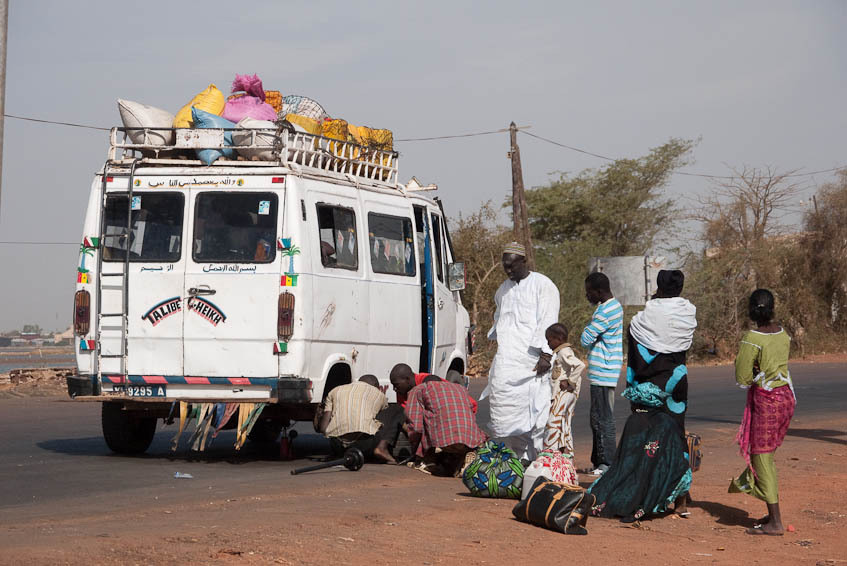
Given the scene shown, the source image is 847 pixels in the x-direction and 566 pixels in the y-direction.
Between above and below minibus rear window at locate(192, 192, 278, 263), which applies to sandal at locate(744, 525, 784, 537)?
below

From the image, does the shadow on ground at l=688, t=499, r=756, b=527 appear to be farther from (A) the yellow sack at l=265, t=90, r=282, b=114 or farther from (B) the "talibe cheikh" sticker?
(A) the yellow sack at l=265, t=90, r=282, b=114

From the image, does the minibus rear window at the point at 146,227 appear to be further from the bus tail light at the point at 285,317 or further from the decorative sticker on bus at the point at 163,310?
the bus tail light at the point at 285,317

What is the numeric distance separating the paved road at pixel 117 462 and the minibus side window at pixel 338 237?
6.40 feet

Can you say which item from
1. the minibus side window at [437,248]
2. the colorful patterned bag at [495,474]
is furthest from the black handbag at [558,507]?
the minibus side window at [437,248]

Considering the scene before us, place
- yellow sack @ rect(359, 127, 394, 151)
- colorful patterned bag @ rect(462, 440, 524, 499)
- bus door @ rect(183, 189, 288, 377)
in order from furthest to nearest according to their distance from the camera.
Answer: yellow sack @ rect(359, 127, 394, 151)
bus door @ rect(183, 189, 288, 377)
colorful patterned bag @ rect(462, 440, 524, 499)

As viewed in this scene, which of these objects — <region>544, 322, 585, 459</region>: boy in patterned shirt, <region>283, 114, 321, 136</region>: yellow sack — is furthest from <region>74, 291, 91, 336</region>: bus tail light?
<region>544, 322, 585, 459</region>: boy in patterned shirt

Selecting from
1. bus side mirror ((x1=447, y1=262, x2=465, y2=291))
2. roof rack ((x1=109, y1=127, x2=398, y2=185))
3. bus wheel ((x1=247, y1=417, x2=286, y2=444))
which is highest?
roof rack ((x1=109, y1=127, x2=398, y2=185))

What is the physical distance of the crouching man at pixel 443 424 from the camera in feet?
31.1

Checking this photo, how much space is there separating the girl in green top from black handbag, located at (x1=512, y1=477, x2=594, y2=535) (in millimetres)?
1111

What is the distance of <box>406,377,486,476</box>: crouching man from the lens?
9.48 m

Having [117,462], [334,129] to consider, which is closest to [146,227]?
[117,462]

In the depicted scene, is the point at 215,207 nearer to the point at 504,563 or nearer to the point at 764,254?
the point at 504,563

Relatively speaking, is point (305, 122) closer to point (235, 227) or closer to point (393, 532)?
point (235, 227)

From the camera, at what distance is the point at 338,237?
10.7m
